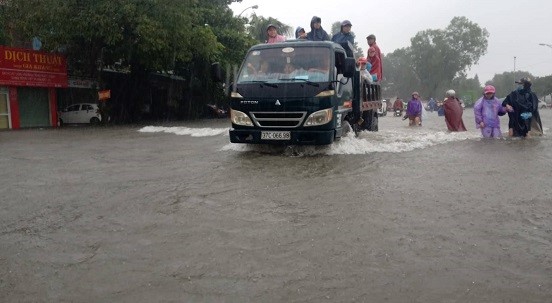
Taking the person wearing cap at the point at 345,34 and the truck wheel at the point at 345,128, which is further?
the person wearing cap at the point at 345,34

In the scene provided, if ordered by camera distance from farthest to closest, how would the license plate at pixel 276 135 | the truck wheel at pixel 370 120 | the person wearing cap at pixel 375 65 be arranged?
the person wearing cap at pixel 375 65 < the truck wheel at pixel 370 120 < the license plate at pixel 276 135

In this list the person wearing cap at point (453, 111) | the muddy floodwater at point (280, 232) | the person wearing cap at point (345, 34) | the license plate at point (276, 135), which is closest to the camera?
the muddy floodwater at point (280, 232)

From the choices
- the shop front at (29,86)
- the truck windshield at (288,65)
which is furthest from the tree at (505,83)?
the truck windshield at (288,65)

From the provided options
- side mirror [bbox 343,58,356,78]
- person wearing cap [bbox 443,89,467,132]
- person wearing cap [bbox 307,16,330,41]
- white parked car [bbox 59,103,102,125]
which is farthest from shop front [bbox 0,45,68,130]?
person wearing cap [bbox 443,89,467,132]

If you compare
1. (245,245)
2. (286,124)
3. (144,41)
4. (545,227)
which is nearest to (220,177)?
(286,124)

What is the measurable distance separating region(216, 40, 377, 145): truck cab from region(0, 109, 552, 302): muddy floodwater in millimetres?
698

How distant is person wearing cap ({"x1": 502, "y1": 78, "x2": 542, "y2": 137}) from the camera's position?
11617 millimetres

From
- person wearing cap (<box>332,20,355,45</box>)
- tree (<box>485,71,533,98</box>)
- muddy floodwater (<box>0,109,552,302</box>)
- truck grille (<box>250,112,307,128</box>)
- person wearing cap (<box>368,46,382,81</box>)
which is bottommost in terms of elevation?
muddy floodwater (<box>0,109,552,302</box>)

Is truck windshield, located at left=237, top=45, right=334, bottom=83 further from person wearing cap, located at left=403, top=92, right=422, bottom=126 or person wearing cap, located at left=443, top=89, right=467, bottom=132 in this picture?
person wearing cap, located at left=403, top=92, right=422, bottom=126

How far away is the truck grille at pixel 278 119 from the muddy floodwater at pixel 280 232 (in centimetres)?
80

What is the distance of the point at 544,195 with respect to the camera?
5.54 meters

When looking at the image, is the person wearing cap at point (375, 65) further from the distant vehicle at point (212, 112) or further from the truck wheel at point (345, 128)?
the distant vehicle at point (212, 112)

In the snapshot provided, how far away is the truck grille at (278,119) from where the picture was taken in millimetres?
8312

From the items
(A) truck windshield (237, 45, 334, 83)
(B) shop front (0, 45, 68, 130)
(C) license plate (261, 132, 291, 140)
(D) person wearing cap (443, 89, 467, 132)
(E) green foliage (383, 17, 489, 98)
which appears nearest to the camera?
(C) license plate (261, 132, 291, 140)
